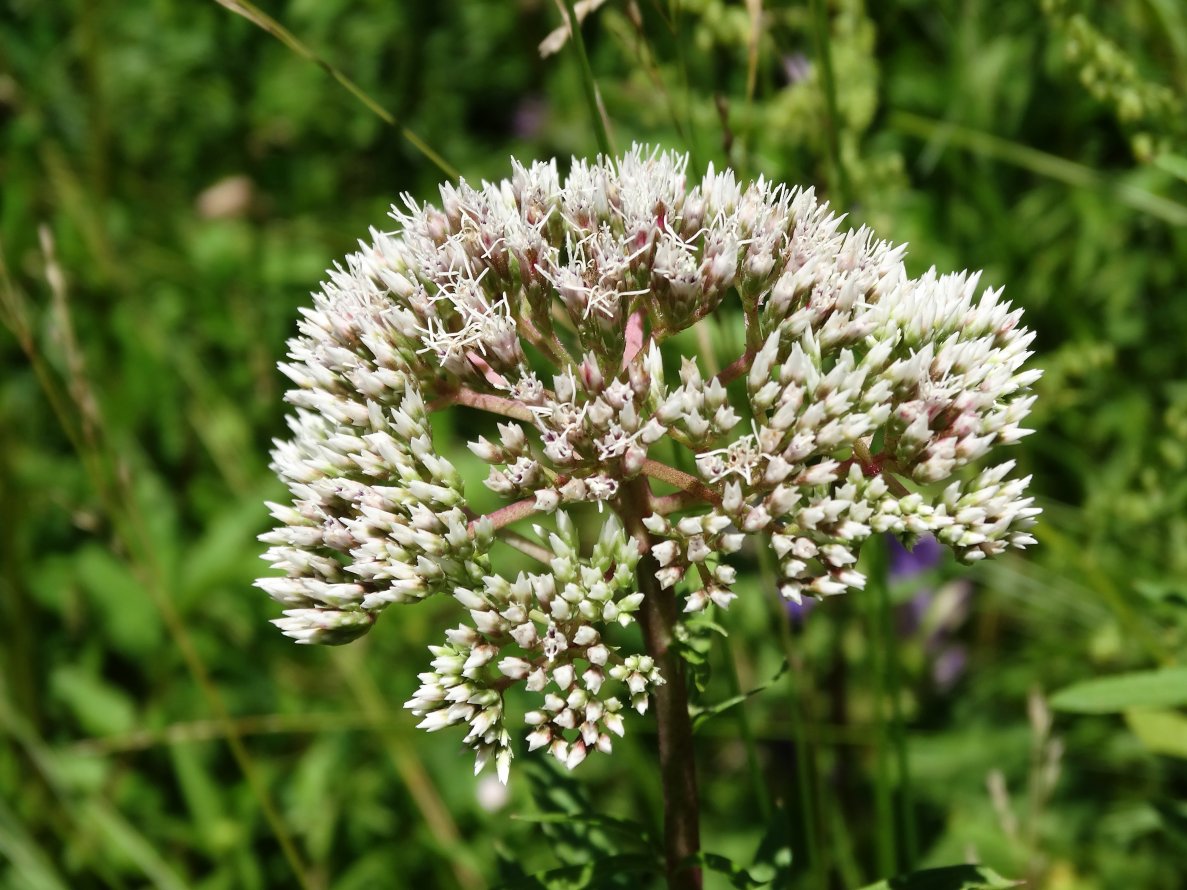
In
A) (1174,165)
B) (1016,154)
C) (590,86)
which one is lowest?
(1174,165)

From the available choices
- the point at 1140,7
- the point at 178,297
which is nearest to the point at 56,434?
the point at 178,297

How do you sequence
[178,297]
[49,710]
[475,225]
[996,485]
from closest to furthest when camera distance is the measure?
Answer: [996,485] → [475,225] → [49,710] → [178,297]

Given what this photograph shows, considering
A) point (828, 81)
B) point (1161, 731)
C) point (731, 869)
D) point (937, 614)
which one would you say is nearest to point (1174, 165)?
point (828, 81)

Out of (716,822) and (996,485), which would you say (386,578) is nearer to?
(996,485)

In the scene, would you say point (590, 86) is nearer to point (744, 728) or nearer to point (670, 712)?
point (670, 712)

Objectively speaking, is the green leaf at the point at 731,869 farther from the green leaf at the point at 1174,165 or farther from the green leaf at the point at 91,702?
the green leaf at the point at 91,702

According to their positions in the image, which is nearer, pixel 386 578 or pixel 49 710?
pixel 386 578

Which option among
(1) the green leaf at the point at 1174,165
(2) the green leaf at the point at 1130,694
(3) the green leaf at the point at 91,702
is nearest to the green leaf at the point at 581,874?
(2) the green leaf at the point at 1130,694
